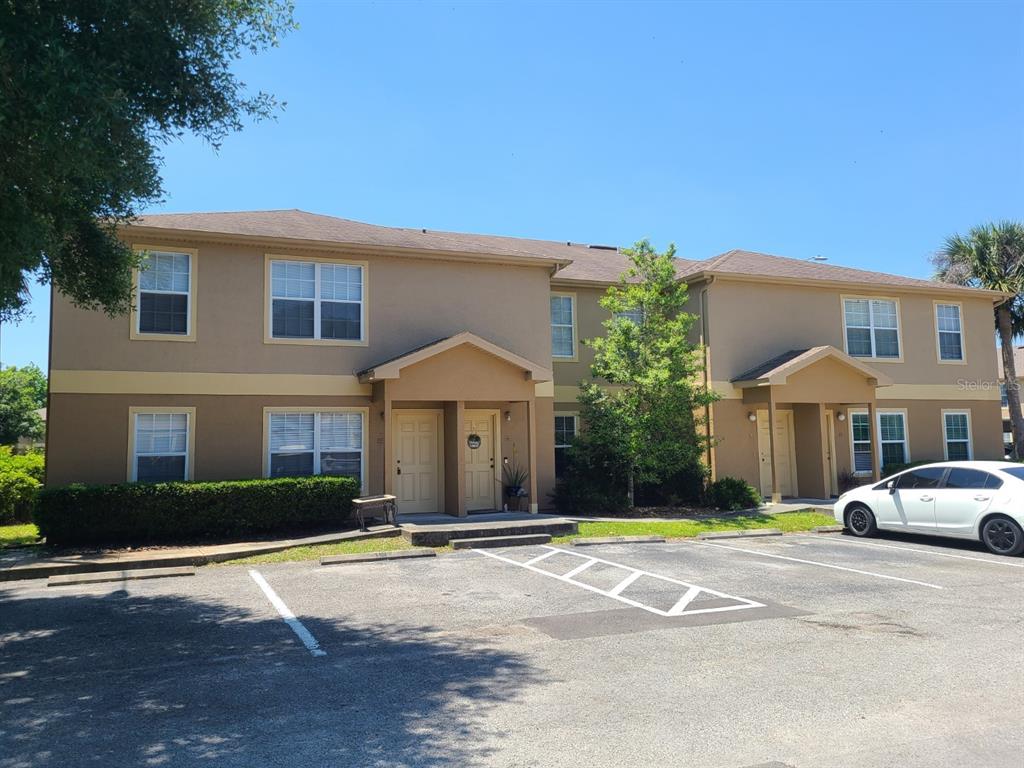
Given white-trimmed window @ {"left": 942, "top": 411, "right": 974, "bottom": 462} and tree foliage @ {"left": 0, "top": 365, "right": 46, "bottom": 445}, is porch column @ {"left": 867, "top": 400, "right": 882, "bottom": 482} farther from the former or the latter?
tree foliage @ {"left": 0, "top": 365, "right": 46, "bottom": 445}

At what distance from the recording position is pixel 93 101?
6.73m

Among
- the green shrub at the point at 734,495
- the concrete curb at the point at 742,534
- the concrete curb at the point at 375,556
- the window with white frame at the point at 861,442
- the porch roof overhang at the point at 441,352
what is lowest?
the concrete curb at the point at 742,534

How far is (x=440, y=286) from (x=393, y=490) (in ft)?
15.7

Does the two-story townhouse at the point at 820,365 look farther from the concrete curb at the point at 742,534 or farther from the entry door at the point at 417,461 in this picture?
the entry door at the point at 417,461

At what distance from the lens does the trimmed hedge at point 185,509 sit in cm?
1266

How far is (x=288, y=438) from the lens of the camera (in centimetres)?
1545

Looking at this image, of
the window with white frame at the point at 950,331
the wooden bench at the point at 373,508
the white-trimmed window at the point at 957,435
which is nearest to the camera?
the wooden bench at the point at 373,508

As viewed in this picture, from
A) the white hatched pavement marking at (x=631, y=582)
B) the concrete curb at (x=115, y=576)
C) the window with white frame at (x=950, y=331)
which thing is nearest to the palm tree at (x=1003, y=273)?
the window with white frame at (x=950, y=331)

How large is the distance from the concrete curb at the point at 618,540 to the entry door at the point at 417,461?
432cm

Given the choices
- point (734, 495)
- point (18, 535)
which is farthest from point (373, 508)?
point (734, 495)

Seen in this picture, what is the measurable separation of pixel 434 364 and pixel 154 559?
656 centimetres

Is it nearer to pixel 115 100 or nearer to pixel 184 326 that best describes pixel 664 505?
pixel 184 326

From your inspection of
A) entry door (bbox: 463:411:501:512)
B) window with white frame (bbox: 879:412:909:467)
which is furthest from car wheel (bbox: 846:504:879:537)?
entry door (bbox: 463:411:501:512)

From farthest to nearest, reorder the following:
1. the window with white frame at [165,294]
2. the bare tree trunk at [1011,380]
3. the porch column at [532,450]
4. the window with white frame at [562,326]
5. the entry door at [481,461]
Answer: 1. the bare tree trunk at [1011,380]
2. the window with white frame at [562,326]
3. the entry door at [481,461]
4. the porch column at [532,450]
5. the window with white frame at [165,294]
